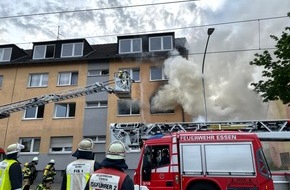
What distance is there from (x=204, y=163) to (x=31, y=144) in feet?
48.1

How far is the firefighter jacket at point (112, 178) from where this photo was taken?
260cm

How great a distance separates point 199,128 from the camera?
31.8ft

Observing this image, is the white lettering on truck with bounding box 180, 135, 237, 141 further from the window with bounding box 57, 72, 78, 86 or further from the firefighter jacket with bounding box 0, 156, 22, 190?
the window with bounding box 57, 72, 78, 86

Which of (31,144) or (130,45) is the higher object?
(130,45)

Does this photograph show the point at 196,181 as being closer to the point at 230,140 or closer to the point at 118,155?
the point at 230,140

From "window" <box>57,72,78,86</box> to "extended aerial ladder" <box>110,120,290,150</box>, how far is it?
1098 cm

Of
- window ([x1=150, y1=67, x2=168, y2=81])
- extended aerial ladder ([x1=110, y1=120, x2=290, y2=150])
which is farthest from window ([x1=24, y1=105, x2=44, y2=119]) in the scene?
extended aerial ladder ([x1=110, y1=120, x2=290, y2=150])

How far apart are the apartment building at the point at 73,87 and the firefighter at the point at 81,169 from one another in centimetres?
1415

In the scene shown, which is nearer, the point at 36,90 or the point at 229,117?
the point at 229,117

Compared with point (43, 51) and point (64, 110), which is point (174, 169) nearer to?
point (64, 110)

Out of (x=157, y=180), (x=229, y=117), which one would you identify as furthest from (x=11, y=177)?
(x=229, y=117)

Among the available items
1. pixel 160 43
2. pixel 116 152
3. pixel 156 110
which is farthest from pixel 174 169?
pixel 160 43

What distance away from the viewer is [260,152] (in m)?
7.88

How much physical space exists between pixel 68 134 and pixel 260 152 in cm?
1372
